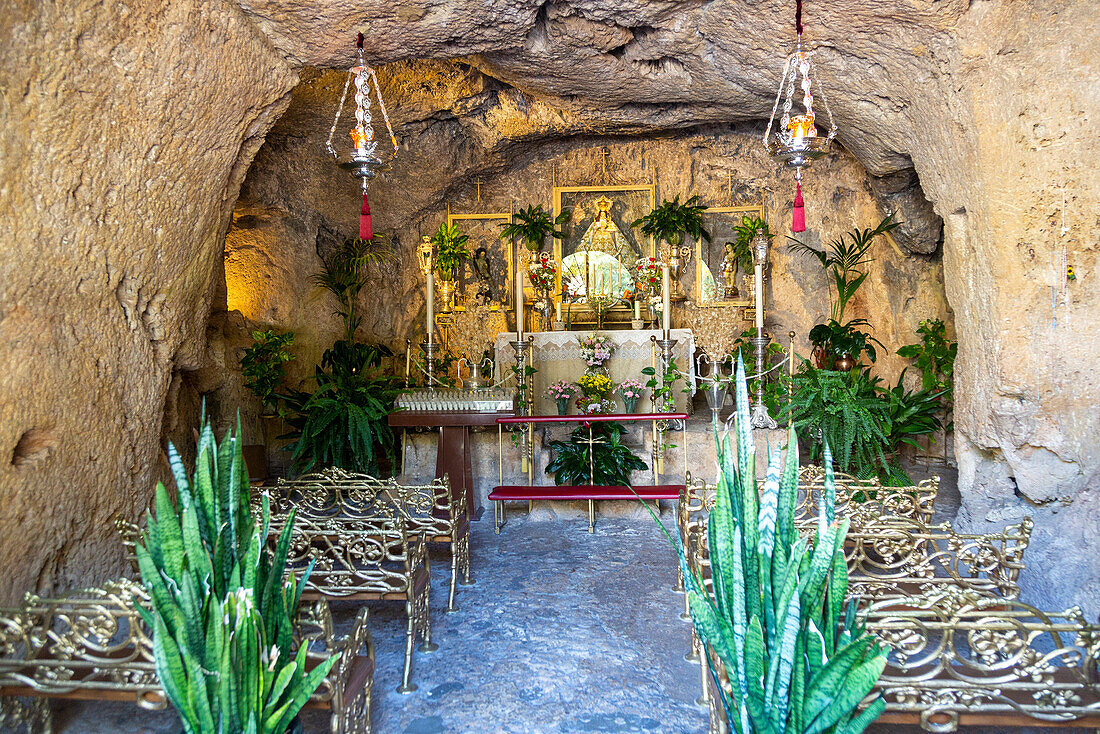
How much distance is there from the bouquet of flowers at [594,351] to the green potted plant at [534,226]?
2.60 meters

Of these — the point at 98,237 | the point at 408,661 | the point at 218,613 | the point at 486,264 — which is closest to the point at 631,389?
the point at 486,264

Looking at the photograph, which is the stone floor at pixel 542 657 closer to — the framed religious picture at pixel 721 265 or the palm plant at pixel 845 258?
the palm plant at pixel 845 258

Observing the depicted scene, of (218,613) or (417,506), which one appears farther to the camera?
(417,506)

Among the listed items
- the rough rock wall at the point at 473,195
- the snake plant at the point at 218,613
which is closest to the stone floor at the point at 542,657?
the snake plant at the point at 218,613

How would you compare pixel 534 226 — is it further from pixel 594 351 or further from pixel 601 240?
pixel 594 351

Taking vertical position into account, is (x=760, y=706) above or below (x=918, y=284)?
below

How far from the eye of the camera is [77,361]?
11.9ft

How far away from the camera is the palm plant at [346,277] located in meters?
8.84

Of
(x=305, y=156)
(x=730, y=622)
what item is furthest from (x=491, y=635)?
(x=305, y=156)

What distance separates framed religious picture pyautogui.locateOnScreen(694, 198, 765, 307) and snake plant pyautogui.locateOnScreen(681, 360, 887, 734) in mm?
7781

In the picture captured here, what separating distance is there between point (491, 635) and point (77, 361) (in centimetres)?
256

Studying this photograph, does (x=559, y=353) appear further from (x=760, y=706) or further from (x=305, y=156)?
(x=760, y=706)

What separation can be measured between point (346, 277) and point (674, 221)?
4257mm

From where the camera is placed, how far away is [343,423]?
22.6 ft
